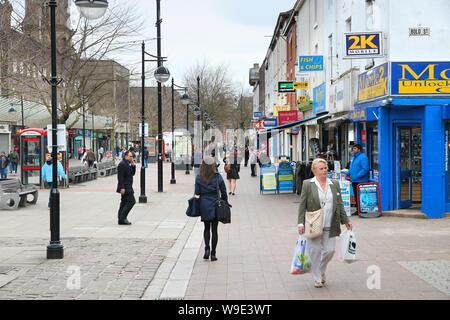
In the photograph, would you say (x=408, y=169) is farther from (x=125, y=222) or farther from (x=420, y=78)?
(x=125, y=222)

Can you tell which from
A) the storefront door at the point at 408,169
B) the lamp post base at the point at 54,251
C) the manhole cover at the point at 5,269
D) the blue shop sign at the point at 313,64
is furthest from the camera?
the blue shop sign at the point at 313,64

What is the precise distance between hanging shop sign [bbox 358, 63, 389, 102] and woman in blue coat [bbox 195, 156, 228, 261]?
21.9 ft

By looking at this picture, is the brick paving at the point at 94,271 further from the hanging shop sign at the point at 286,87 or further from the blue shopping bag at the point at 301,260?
the hanging shop sign at the point at 286,87

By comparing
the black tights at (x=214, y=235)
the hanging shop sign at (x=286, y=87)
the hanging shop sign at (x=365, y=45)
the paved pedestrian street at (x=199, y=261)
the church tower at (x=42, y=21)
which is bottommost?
the paved pedestrian street at (x=199, y=261)

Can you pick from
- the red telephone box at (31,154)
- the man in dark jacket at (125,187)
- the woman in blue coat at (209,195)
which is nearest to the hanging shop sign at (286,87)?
the red telephone box at (31,154)

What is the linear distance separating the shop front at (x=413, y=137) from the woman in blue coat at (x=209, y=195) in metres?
6.59

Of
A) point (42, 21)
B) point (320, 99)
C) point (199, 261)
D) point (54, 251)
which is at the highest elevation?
point (42, 21)

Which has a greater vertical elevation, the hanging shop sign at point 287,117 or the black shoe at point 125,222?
the hanging shop sign at point 287,117

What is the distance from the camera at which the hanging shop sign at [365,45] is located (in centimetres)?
1559

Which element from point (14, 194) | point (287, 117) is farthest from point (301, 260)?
point (287, 117)

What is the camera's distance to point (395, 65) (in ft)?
49.5

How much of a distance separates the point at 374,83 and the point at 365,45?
117 centimetres

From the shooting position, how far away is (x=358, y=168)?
16312 millimetres

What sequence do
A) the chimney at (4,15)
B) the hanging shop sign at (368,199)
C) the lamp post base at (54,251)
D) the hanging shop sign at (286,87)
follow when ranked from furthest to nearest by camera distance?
1. the hanging shop sign at (286,87)
2. the chimney at (4,15)
3. the hanging shop sign at (368,199)
4. the lamp post base at (54,251)
